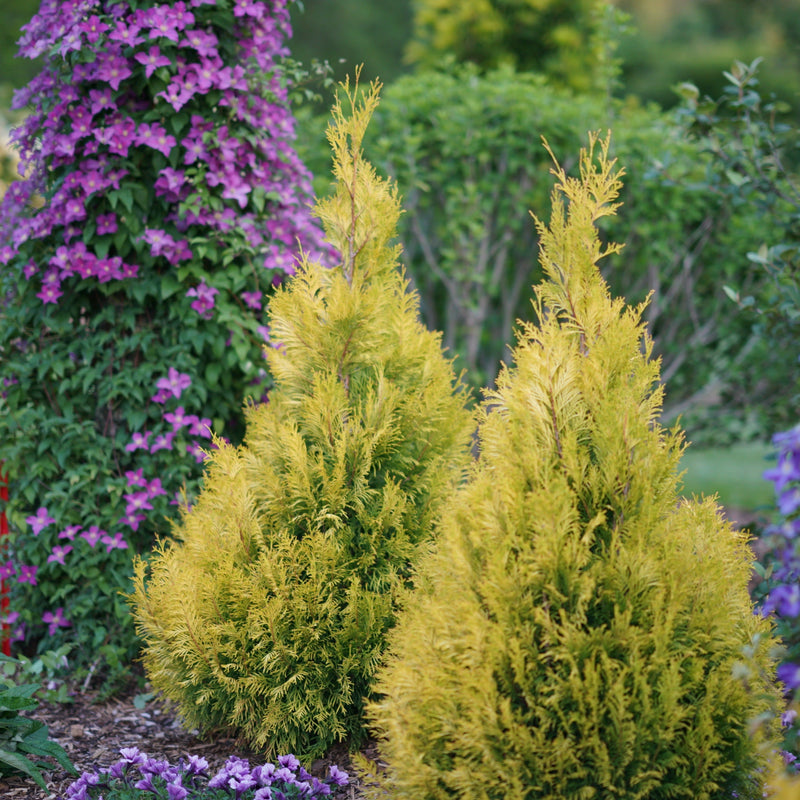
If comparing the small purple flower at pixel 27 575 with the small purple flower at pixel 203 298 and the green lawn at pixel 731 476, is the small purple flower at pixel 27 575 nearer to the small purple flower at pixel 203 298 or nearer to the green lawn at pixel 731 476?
the small purple flower at pixel 203 298

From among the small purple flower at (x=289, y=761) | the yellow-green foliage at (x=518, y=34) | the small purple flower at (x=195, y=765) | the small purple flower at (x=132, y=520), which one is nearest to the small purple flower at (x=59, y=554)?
the small purple flower at (x=132, y=520)

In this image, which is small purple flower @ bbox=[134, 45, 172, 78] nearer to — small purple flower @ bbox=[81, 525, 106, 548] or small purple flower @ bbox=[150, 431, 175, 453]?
small purple flower @ bbox=[150, 431, 175, 453]

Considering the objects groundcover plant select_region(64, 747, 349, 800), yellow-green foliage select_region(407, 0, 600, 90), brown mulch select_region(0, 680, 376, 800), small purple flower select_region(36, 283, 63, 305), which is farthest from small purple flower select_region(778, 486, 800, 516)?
yellow-green foliage select_region(407, 0, 600, 90)

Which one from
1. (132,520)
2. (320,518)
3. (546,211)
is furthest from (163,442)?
(546,211)

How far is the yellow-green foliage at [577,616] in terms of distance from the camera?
7.00 feet

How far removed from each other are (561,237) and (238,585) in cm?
164

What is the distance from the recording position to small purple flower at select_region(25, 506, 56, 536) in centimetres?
386

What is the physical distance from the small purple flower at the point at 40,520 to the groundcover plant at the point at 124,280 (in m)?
0.01

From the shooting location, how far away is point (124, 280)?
3902 mm

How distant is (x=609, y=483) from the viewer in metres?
2.28

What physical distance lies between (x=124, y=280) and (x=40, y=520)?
121 cm

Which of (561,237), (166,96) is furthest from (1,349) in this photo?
(561,237)

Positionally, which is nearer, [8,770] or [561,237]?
[561,237]

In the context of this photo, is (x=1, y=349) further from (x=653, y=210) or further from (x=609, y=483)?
(x=653, y=210)
